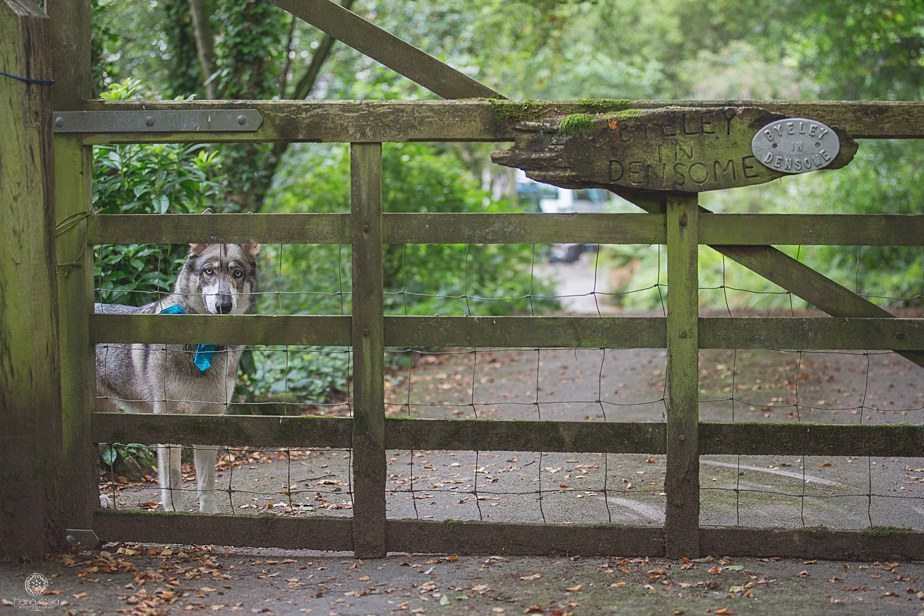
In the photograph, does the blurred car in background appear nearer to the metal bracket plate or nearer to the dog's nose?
the dog's nose

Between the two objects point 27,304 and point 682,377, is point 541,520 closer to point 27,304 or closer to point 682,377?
point 682,377

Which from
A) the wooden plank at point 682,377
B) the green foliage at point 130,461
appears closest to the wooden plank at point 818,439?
the wooden plank at point 682,377

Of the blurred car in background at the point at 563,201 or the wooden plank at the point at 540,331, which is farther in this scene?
the blurred car in background at the point at 563,201

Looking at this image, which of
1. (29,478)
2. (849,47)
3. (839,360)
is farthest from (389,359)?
(849,47)

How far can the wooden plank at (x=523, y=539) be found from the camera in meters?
4.71

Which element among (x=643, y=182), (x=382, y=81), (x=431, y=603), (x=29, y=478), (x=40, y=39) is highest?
(x=382, y=81)

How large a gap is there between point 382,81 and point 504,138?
10.5 m

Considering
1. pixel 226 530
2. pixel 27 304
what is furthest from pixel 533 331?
pixel 27 304

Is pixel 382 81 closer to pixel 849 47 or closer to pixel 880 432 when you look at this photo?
pixel 849 47

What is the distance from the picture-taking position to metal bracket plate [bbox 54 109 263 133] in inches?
181

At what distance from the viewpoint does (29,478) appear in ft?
15.6

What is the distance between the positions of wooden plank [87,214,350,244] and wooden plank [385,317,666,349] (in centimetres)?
59

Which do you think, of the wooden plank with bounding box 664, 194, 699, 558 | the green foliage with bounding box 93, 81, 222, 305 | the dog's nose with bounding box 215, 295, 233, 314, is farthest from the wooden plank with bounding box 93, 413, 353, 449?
the green foliage with bounding box 93, 81, 222, 305

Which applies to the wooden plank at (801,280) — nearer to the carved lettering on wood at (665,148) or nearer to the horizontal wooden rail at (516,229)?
the horizontal wooden rail at (516,229)
